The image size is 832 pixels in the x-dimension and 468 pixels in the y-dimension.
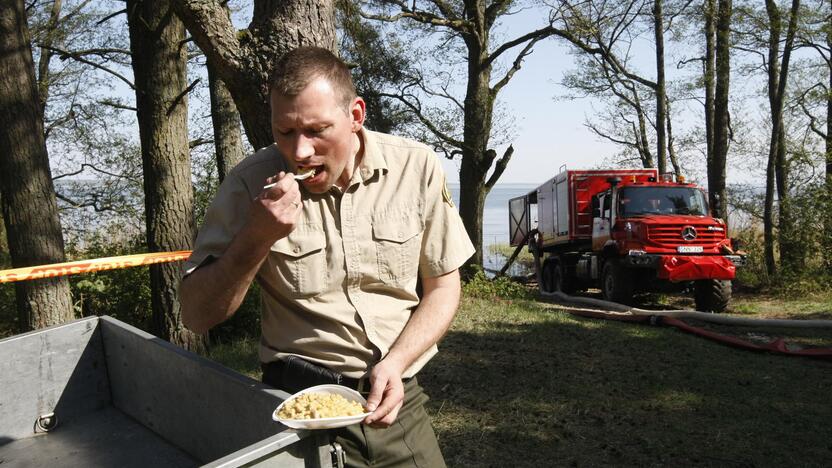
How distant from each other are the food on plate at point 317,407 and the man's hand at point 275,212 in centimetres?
43

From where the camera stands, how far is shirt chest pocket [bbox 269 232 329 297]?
6.81ft

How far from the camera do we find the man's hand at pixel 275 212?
1.78 metres

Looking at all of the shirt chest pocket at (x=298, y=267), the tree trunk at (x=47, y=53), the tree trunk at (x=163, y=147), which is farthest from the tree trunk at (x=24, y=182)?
the tree trunk at (x=47, y=53)

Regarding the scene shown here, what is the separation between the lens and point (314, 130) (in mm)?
1959

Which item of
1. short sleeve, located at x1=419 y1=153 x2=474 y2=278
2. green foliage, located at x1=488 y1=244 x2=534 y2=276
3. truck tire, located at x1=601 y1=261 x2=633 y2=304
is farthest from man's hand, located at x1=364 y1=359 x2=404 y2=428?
green foliage, located at x1=488 y1=244 x2=534 y2=276

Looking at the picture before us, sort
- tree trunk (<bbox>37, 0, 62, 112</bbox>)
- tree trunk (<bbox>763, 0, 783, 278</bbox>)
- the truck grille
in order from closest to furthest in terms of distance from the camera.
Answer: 1. the truck grille
2. tree trunk (<bbox>763, 0, 783, 278</bbox>)
3. tree trunk (<bbox>37, 0, 62, 112</bbox>)

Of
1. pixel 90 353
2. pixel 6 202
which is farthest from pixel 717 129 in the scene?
pixel 90 353

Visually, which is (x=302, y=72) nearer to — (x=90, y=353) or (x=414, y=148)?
(x=414, y=148)

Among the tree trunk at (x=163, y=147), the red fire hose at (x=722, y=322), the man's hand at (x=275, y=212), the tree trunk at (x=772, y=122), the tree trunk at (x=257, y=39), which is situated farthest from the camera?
the tree trunk at (x=772, y=122)

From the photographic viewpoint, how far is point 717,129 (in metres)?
18.9

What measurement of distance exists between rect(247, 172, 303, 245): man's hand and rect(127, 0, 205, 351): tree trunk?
5875mm

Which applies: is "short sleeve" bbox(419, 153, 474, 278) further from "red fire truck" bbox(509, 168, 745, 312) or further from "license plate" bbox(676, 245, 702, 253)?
"license plate" bbox(676, 245, 702, 253)

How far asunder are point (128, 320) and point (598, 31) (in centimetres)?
1605

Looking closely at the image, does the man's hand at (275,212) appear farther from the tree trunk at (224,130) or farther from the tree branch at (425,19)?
the tree branch at (425,19)
